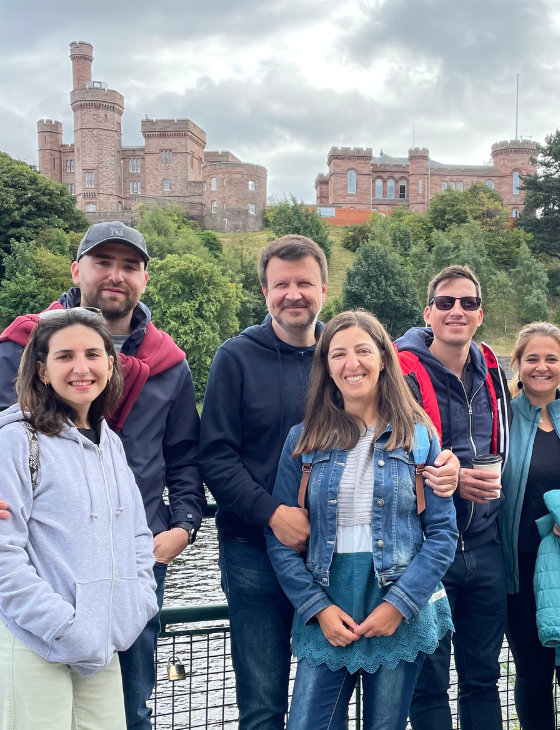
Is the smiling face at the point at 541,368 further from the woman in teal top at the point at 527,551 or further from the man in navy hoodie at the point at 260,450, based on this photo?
the man in navy hoodie at the point at 260,450

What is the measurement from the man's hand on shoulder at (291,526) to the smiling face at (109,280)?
3.22ft

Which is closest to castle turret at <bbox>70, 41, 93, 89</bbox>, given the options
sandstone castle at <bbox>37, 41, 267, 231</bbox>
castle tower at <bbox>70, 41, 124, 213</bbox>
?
sandstone castle at <bbox>37, 41, 267, 231</bbox>

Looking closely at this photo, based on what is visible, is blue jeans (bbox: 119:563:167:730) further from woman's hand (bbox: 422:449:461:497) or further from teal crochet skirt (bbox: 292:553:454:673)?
woman's hand (bbox: 422:449:461:497)

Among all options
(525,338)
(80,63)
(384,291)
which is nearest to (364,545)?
(525,338)

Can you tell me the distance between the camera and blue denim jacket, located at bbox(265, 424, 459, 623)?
2.35 meters

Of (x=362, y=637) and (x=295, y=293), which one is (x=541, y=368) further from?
(x=362, y=637)

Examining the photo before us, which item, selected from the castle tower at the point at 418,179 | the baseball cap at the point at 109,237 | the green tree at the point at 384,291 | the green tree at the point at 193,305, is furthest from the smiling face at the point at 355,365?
the castle tower at the point at 418,179

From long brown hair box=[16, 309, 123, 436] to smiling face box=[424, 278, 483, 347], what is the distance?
142 centimetres

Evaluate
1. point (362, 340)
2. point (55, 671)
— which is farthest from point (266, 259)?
point (55, 671)

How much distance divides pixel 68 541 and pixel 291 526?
0.75 metres

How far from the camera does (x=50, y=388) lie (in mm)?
2264

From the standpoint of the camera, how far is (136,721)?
2.50m

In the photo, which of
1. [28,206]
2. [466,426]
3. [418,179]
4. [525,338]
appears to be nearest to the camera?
[466,426]

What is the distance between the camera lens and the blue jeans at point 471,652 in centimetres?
282
